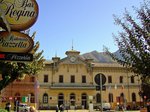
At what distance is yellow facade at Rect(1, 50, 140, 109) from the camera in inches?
2475

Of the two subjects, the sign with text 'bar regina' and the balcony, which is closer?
the sign with text 'bar regina'

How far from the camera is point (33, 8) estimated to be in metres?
11.7

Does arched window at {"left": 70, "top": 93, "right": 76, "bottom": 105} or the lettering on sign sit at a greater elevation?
the lettering on sign

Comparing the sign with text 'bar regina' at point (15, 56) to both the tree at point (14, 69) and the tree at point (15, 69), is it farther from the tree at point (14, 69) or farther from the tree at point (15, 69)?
the tree at point (14, 69)

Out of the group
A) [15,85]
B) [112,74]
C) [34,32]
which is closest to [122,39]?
[34,32]

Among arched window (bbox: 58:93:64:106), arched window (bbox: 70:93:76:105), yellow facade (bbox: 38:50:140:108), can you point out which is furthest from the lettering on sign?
arched window (bbox: 70:93:76:105)

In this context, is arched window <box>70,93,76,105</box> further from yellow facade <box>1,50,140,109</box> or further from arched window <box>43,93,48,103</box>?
arched window <box>43,93,48,103</box>

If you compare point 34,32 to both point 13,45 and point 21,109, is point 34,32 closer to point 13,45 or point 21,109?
point 13,45

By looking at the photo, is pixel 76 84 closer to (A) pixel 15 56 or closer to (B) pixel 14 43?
(B) pixel 14 43

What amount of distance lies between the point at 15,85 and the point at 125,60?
5143cm

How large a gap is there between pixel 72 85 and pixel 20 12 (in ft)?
179

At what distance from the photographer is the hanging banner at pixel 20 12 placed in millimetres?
A: 11273

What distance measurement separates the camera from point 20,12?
37.6 ft

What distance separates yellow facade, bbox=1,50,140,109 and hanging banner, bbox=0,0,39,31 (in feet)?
168
